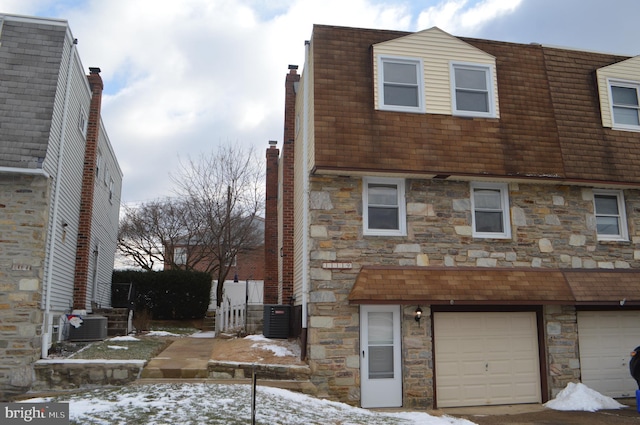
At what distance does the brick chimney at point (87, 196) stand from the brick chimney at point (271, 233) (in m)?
4.94

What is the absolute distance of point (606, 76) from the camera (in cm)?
1362

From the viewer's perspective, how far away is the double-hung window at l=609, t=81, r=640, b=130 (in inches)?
533

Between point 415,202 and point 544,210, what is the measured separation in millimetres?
3059

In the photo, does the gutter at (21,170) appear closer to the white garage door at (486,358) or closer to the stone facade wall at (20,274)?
the stone facade wall at (20,274)

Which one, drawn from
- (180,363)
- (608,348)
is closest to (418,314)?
(608,348)

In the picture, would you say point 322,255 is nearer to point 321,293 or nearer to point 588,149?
point 321,293

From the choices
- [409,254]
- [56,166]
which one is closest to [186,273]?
[56,166]

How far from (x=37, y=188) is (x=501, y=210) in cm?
980

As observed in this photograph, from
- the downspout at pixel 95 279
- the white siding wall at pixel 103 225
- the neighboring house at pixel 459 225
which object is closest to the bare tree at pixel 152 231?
the white siding wall at pixel 103 225

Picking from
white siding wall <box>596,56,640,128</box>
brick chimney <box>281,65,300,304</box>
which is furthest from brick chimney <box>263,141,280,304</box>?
white siding wall <box>596,56,640,128</box>

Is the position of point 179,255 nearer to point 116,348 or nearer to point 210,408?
point 116,348

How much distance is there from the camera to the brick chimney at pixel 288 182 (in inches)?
573

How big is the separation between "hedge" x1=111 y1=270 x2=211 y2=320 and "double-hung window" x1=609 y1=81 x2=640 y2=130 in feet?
45.1

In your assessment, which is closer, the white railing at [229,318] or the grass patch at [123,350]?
the grass patch at [123,350]
